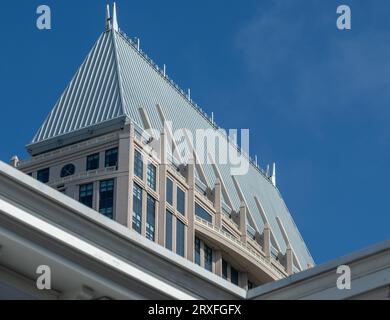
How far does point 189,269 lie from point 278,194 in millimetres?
130123

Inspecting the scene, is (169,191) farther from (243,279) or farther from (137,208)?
(243,279)

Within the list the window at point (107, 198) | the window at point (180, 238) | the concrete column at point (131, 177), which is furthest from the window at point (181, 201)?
the window at point (107, 198)

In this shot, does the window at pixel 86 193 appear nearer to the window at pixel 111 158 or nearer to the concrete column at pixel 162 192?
the window at pixel 111 158

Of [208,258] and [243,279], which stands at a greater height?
[208,258]

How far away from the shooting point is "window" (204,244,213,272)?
4385 inches

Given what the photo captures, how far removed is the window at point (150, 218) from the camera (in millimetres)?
103062

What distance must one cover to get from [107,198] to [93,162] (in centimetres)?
474

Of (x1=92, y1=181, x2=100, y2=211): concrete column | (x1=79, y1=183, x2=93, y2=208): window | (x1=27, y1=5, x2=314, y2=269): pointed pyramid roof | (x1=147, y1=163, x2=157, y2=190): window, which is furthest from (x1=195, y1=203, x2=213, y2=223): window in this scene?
(x1=79, y1=183, x2=93, y2=208): window

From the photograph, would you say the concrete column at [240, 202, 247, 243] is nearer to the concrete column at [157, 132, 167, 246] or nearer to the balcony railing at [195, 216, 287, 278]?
the balcony railing at [195, 216, 287, 278]

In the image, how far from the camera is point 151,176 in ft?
A: 349

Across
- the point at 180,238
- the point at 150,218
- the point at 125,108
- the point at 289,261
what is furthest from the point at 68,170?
the point at 289,261

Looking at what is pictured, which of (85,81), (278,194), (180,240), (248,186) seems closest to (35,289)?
(180,240)

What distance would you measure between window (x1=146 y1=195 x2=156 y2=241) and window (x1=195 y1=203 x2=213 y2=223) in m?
8.39
